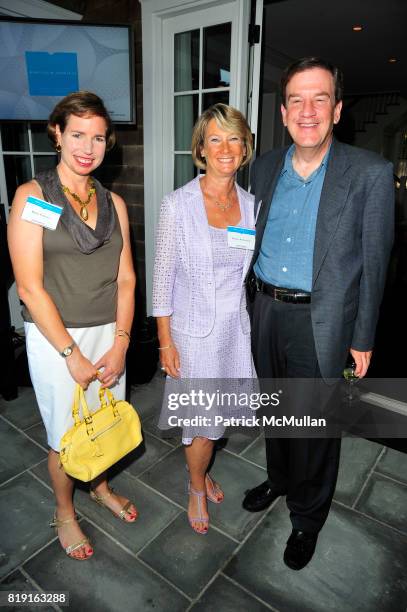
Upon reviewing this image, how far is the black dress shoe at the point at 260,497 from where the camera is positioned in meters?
2.01

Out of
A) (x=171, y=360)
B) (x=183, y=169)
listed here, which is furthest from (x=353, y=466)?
(x=183, y=169)

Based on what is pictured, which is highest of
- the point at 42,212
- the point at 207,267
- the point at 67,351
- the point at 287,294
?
the point at 42,212

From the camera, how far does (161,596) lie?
1.58 m

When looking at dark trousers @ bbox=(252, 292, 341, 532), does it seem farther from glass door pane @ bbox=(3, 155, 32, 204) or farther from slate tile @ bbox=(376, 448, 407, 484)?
glass door pane @ bbox=(3, 155, 32, 204)

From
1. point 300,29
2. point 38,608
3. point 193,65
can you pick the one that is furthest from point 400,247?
point 38,608

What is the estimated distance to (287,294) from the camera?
1.64 metres

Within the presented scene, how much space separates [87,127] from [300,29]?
565cm

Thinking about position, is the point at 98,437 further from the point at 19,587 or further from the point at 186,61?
the point at 186,61

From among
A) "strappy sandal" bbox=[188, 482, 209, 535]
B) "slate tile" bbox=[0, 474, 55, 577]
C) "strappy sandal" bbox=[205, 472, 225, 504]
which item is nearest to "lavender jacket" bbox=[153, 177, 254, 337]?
"strappy sandal" bbox=[188, 482, 209, 535]

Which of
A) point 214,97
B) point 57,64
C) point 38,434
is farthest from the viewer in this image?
point 214,97

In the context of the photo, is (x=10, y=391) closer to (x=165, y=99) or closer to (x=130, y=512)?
(x=130, y=512)

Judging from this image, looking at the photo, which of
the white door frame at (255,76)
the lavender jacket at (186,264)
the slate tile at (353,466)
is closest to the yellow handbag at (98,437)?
the lavender jacket at (186,264)

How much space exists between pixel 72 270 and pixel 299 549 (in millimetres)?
1493

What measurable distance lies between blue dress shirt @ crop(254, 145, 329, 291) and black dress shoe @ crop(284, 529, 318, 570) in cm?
109
